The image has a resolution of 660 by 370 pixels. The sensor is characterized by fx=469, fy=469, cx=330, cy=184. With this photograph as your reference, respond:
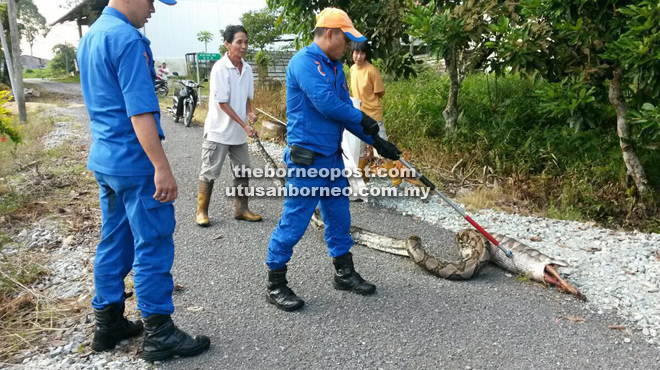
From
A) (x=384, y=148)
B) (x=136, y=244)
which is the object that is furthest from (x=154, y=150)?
(x=384, y=148)

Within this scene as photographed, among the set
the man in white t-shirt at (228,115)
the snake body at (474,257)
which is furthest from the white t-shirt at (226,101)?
the snake body at (474,257)

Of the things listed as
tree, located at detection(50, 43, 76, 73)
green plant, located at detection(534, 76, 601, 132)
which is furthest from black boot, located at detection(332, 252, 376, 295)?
tree, located at detection(50, 43, 76, 73)

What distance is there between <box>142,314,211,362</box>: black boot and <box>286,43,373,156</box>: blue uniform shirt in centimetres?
146

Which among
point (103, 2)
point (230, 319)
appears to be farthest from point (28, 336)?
point (103, 2)

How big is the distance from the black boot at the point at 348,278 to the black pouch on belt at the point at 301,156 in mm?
835

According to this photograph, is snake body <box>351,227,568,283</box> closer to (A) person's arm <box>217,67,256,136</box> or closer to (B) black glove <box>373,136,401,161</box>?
(B) black glove <box>373,136,401,161</box>

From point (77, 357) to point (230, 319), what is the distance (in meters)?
0.92

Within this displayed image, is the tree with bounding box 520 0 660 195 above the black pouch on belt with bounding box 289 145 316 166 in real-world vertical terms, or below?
above

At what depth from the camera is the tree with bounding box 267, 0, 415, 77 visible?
7012 mm

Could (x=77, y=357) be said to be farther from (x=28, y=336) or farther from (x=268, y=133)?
(x=268, y=133)

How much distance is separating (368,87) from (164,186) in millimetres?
3889

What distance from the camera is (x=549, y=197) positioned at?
5.81m

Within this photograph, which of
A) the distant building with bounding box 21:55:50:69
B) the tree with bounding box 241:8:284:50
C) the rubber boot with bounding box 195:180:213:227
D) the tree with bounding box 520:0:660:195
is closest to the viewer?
the tree with bounding box 520:0:660:195

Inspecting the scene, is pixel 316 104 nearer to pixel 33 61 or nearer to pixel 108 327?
pixel 108 327
